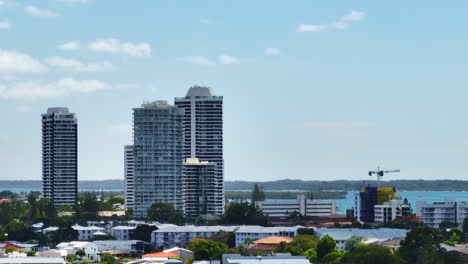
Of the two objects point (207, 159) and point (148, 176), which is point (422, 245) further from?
point (207, 159)

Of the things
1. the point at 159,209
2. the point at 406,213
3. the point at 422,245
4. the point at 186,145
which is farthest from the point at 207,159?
the point at 422,245

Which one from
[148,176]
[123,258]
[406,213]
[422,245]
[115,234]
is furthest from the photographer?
[148,176]

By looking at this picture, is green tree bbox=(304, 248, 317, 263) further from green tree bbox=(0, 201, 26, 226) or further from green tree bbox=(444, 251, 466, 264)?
green tree bbox=(0, 201, 26, 226)

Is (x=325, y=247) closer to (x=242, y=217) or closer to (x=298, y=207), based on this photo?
(x=242, y=217)

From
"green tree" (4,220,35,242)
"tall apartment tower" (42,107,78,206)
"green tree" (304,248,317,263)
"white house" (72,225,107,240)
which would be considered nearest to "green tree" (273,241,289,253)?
"green tree" (304,248,317,263)

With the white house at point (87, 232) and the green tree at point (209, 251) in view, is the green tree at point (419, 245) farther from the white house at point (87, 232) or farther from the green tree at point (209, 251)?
the white house at point (87, 232)
